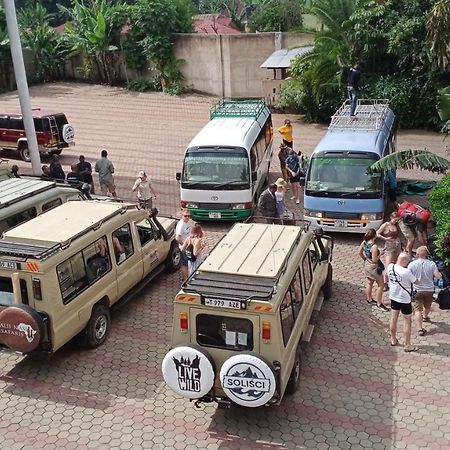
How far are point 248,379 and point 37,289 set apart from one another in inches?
130

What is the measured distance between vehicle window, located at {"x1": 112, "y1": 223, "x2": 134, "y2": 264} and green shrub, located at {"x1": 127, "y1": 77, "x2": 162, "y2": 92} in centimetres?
2297

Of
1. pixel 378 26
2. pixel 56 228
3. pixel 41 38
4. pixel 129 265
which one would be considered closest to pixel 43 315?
pixel 56 228

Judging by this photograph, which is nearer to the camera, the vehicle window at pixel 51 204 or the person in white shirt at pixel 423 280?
the person in white shirt at pixel 423 280

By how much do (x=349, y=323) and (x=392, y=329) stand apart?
1.01 meters

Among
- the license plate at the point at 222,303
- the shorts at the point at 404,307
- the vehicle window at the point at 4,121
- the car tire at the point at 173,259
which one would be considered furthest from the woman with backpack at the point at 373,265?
the vehicle window at the point at 4,121

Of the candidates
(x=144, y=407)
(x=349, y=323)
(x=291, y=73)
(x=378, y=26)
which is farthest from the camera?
(x=291, y=73)

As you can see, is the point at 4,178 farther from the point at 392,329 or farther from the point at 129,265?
the point at 392,329

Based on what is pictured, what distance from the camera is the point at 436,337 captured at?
10000 mm

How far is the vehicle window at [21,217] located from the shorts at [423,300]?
7.01 m

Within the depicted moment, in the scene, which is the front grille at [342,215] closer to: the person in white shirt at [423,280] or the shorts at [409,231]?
the shorts at [409,231]

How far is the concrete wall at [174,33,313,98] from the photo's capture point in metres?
29.9

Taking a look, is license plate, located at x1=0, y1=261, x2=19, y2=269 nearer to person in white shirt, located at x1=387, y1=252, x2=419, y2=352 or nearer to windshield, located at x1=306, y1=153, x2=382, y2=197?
person in white shirt, located at x1=387, y1=252, x2=419, y2=352

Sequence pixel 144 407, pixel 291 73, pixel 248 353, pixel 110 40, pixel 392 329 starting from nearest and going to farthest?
pixel 248 353, pixel 144 407, pixel 392 329, pixel 291 73, pixel 110 40

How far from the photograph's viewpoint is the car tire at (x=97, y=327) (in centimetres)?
971
